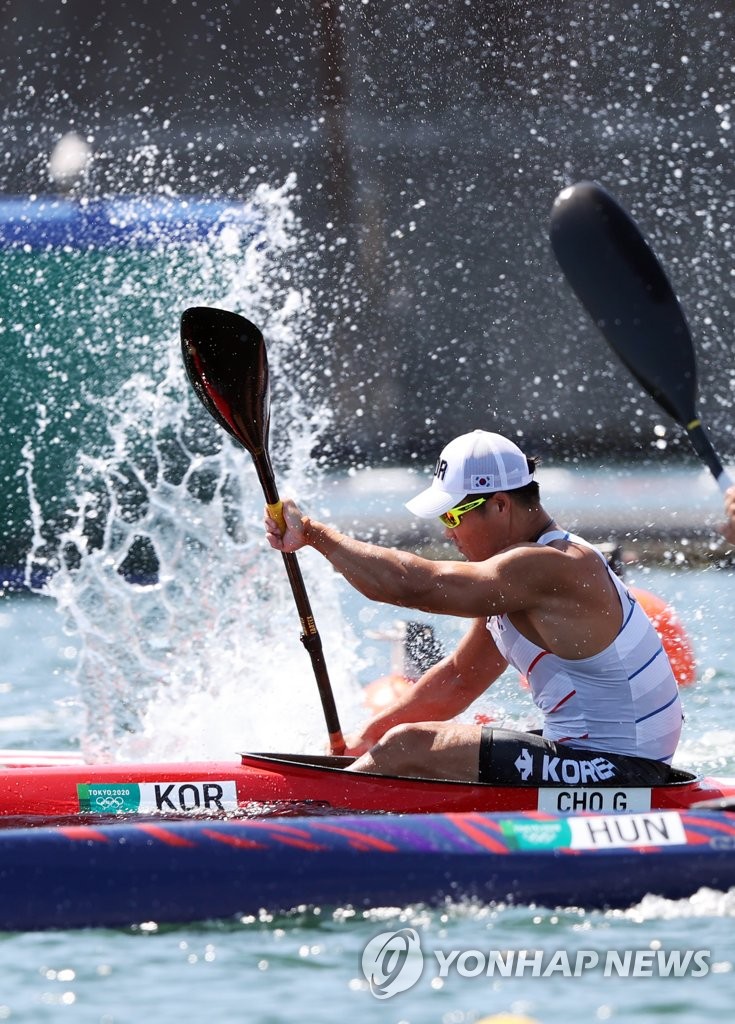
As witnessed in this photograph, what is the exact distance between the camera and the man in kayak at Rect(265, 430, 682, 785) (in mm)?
3965

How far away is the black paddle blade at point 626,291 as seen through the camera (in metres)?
4.81

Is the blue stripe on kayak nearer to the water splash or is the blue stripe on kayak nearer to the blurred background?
the water splash

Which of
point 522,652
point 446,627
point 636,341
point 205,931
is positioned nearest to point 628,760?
point 522,652

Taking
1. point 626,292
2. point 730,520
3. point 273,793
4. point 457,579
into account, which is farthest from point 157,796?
point 626,292

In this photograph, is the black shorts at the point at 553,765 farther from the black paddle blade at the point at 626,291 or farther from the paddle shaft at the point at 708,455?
the black paddle blade at the point at 626,291

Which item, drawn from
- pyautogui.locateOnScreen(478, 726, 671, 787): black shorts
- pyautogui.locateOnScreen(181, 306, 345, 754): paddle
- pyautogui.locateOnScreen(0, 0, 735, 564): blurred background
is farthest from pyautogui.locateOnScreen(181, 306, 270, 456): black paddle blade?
pyautogui.locateOnScreen(0, 0, 735, 564): blurred background

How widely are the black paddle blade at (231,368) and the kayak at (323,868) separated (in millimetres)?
1488

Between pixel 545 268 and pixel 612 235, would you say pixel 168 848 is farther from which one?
pixel 545 268

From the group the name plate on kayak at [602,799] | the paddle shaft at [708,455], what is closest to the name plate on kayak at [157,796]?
the name plate on kayak at [602,799]

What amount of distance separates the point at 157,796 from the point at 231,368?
141 cm

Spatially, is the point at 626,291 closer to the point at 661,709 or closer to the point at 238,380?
the point at 238,380

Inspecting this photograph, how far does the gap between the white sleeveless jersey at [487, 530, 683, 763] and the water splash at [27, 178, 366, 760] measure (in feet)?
5.85

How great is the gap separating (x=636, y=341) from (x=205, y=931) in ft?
8.31

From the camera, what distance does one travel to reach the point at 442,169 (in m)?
14.7
